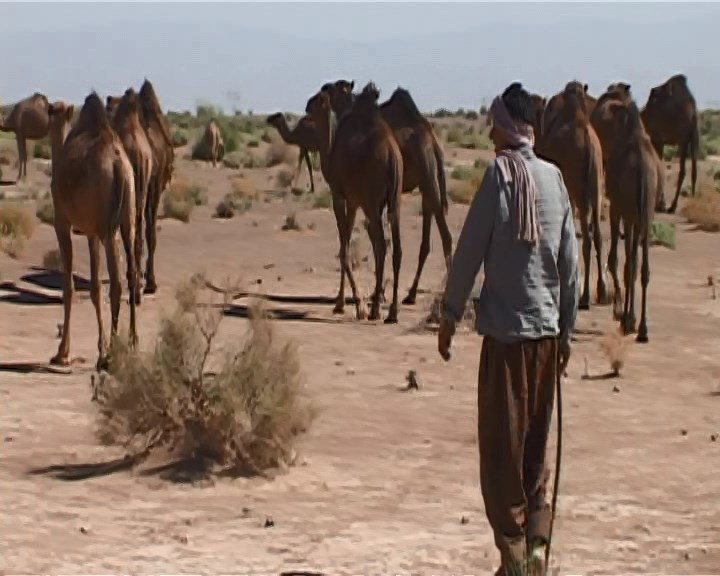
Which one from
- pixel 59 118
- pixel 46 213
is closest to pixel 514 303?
pixel 59 118

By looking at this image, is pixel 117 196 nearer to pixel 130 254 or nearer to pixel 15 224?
pixel 130 254

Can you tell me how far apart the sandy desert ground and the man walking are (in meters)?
0.85

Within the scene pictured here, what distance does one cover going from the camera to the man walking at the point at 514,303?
6484 millimetres

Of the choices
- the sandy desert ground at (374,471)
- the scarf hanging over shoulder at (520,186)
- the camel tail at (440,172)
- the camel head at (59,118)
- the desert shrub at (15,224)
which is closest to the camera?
the scarf hanging over shoulder at (520,186)

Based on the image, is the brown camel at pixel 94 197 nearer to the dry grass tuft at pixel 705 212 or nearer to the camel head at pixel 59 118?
the camel head at pixel 59 118

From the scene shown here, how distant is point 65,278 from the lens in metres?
12.1

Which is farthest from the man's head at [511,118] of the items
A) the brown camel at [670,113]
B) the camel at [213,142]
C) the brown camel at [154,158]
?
the camel at [213,142]

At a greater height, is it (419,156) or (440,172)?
(419,156)

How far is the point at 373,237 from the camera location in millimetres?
15078

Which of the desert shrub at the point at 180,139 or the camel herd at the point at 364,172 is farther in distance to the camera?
the desert shrub at the point at 180,139

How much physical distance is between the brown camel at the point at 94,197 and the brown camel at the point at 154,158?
441 cm

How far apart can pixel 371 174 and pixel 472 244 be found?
27.8ft

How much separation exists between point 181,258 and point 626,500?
12.1 m

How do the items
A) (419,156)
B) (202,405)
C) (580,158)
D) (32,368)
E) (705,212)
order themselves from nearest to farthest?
(202,405) → (32,368) → (580,158) → (419,156) → (705,212)
